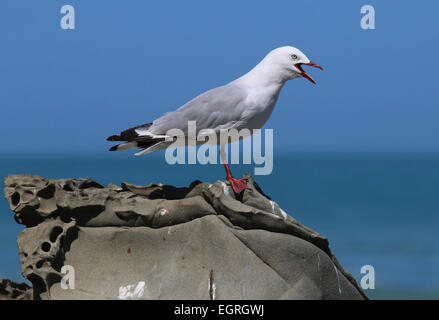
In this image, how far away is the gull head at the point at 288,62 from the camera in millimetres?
7375

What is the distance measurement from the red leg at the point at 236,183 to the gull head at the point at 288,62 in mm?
1296

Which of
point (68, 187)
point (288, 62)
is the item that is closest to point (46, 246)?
point (68, 187)

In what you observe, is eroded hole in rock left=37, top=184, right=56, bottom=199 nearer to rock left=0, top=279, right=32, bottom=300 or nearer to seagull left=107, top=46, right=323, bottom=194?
seagull left=107, top=46, right=323, bottom=194

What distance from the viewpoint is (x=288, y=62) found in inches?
291

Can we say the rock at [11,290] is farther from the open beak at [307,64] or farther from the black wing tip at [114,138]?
the open beak at [307,64]

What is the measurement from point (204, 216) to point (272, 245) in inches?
33.1

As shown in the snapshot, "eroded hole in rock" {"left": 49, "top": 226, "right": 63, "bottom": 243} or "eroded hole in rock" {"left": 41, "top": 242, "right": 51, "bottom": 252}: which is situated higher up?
"eroded hole in rock" {"left": 49, "top": 226, "right": 63, "bottom": 243}

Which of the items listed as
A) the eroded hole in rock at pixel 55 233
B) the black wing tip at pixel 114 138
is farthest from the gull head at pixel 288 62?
the eroded hole in rock at pixel 55 233

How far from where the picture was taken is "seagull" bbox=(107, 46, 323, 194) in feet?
23.9

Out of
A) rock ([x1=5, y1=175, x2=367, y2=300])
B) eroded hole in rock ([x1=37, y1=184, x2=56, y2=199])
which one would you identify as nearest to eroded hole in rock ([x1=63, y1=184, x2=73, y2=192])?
rock ([x1=5, y1=175, x2=367, y2=300])

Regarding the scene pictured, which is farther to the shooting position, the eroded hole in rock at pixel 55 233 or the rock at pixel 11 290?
the rock at pixel 11 290

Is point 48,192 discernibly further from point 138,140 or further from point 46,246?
point 138,140

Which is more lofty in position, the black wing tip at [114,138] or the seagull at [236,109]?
the seagull at [236,109]
